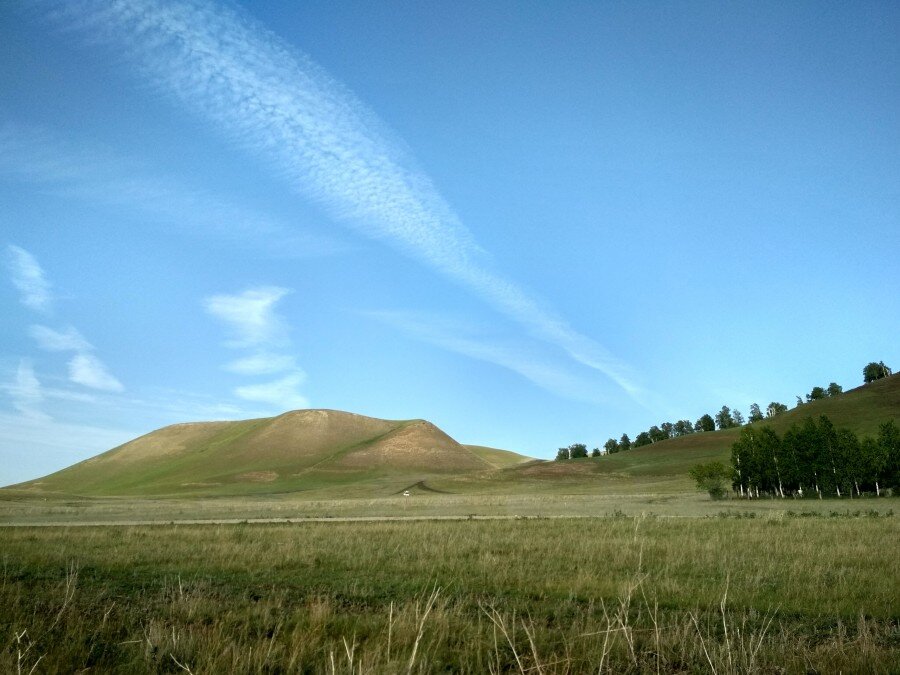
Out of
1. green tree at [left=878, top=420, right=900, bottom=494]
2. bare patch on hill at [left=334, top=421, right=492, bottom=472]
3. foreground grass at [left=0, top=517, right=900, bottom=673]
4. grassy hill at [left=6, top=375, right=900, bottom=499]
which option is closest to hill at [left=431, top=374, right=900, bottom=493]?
grassy hill at [left=6, top=375, right=900, bottom=499]

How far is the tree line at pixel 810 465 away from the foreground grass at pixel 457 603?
216ft

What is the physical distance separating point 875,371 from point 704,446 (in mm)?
84125

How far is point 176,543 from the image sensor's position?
23047mm

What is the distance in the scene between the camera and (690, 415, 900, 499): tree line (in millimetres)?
78188

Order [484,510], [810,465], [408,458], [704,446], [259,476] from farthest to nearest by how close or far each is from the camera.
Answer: [408,458] → [259,476] → [704,446] → [810,465] → [484,510]

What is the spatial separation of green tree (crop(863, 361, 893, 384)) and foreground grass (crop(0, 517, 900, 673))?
21086 cm

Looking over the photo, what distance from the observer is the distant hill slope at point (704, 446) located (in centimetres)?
13188

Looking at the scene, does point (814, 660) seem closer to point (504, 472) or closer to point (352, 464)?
point (504, 472)

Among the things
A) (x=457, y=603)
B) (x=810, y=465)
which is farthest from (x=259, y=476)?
(x=457, y=603)

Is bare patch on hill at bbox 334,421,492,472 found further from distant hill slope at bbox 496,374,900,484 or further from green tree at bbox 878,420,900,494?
green tree at bbox 878,420,900,494

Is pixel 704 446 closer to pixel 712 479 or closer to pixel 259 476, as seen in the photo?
pixel 712 479

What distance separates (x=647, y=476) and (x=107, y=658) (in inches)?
5255

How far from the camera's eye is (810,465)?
82688mm

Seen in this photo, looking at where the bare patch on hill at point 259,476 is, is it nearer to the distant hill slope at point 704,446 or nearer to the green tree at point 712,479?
the distant hill slope at point 704,446
